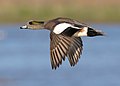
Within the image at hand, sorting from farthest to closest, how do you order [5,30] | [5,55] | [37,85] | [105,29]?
1. [5,30]
2. [105,29]
3. [5,55]
4. [37,85]

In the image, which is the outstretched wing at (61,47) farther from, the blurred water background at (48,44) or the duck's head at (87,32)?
the blurred water background at (48,44)

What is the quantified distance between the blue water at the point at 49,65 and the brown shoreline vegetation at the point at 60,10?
54.3 inches

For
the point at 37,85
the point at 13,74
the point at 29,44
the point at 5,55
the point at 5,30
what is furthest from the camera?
the point at 5,30

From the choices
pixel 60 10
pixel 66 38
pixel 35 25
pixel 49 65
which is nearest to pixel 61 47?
pixel 66 38

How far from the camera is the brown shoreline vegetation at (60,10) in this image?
1988cm

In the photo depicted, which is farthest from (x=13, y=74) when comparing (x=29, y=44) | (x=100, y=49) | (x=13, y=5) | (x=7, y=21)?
(x=13, y=5)

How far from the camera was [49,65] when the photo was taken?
1346cm

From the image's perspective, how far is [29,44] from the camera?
673 inches

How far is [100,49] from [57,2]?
19.9 ft

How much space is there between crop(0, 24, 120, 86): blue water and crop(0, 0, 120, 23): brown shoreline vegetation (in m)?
1.38

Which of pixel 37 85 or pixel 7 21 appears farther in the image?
pixel 7 21

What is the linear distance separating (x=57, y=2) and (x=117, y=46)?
19.5 feet

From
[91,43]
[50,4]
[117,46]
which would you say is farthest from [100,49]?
[50,4]

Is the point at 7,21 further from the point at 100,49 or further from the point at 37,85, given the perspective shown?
the point at 37,85
